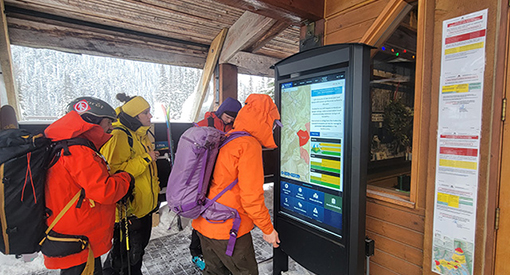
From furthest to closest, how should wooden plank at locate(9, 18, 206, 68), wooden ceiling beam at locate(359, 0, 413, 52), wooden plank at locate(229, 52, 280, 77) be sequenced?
wooden plank at locate(229, 52, 280, 77)
wooden plank at locate(9, 18, 206, 68)
wooden ceiling beam at locate(359, 0, 413, 52)

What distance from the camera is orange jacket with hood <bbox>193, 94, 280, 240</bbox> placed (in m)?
1.72

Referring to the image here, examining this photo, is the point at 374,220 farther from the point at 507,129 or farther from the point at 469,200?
the point at 507,129

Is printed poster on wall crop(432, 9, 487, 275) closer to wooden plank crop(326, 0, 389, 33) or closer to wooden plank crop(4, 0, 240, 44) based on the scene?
wooden plank crop(326, 0, 389, 33)

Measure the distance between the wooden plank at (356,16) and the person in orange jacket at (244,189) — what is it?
1.16 meters

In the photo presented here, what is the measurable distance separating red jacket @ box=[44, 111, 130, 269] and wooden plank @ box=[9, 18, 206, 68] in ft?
6.94

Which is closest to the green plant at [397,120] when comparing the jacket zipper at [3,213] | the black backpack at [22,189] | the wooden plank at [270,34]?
the wooden plank at [270,34]

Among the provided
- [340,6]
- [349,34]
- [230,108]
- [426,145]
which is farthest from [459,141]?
[230,108]

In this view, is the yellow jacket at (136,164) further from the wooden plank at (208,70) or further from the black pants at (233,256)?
the wooden plank at (208,70)

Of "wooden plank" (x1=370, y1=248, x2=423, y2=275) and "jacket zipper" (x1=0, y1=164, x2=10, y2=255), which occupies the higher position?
"jacket zipper" (x1=0, y1=164, x2=10, y2=255)

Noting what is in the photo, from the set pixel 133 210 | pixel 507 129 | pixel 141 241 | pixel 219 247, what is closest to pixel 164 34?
pixel 133 210

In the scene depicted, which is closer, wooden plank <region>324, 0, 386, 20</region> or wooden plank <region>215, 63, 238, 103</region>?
wooden plank <region>324, 0, 386, 20</region>

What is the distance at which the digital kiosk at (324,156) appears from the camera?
183cm

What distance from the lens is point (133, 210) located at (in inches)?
92.7

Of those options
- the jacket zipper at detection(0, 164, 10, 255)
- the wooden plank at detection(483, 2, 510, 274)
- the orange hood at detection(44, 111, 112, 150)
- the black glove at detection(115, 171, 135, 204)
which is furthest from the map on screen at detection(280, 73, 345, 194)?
the jacket zipper at detection(0, 164, 10, 255)
